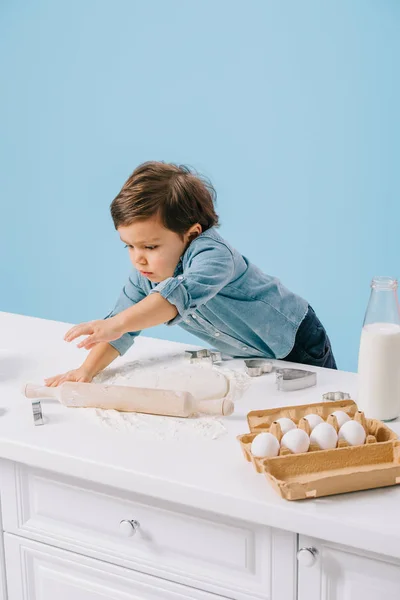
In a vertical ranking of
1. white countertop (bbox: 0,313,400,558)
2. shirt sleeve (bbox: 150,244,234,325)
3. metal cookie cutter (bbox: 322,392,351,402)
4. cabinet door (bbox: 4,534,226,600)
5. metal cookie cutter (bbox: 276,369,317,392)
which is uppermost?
shirt sleeve (bbox: 150,244,234,325)

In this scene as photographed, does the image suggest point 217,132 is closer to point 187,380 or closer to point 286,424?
point 187,380

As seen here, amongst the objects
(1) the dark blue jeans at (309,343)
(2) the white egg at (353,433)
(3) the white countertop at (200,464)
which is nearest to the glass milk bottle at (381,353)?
(3) the white countertop at (200,464)

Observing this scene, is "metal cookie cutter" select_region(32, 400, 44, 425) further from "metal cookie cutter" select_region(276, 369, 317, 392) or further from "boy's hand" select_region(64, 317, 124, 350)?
"metal cookie cutter" select_region(276, 369, 317, 392)

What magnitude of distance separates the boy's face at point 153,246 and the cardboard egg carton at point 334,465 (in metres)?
0.54

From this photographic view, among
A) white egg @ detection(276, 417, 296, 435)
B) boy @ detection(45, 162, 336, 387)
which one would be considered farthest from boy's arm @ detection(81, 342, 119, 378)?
white egg @ detection(276, 417, 296, 435)

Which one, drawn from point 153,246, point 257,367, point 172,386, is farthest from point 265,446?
point 153,246

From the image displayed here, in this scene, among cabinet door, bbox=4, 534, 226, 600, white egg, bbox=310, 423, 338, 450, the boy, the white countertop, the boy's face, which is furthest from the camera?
the boy's face

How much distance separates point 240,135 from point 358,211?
62 centimetres

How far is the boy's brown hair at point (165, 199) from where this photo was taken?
5.09 ft

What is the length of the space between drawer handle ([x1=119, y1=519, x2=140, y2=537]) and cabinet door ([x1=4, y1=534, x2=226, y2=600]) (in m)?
0.06

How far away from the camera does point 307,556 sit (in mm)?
1022

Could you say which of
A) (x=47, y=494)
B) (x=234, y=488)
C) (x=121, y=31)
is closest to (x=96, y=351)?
(x=47, y=494)

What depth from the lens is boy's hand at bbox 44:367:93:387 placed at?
146 cm

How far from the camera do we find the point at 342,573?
102cm
